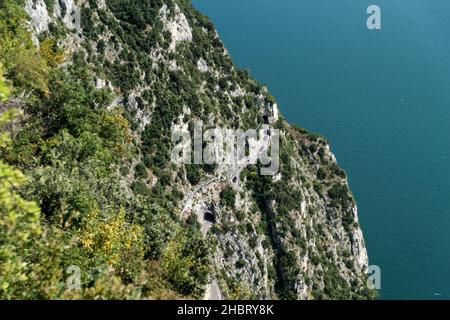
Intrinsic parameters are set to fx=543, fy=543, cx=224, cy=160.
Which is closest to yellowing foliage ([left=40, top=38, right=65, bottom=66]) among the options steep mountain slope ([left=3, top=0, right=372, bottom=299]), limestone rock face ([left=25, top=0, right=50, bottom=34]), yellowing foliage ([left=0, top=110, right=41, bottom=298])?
steep mountain slope ([left=3, top=0, right=372, bottom=299])

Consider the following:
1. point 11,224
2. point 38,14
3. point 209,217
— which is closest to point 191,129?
point 209,217

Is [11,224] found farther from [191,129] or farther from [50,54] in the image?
[191,129]

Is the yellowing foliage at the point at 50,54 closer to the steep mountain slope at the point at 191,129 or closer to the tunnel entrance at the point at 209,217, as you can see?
the steep mountain slope at the point at 191,129

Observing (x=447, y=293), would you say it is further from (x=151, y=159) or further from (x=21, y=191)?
(x=21, y=191)

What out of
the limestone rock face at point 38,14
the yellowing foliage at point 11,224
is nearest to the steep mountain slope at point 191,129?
the limestone rock face at point 38,14

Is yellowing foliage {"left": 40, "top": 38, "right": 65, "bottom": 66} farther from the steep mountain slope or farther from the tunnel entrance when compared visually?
the tunnel entrance

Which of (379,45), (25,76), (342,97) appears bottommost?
(25,76)

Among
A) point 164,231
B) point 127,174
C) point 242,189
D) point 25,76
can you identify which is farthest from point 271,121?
point 164,231

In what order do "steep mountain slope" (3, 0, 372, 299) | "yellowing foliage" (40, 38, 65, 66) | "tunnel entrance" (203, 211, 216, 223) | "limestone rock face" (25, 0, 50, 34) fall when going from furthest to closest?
1. "tunnel entrance" (203, 211, 216, 223)
2. "limestone rock face" (25, 0, 50, 34)
3. "yellowing foliage" (40, 38, 65, 66)
4. "steep mountain slope" (3, 0, 372, 299)

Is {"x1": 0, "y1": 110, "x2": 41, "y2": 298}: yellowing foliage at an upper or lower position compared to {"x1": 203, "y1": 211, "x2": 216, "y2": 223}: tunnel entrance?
lower
